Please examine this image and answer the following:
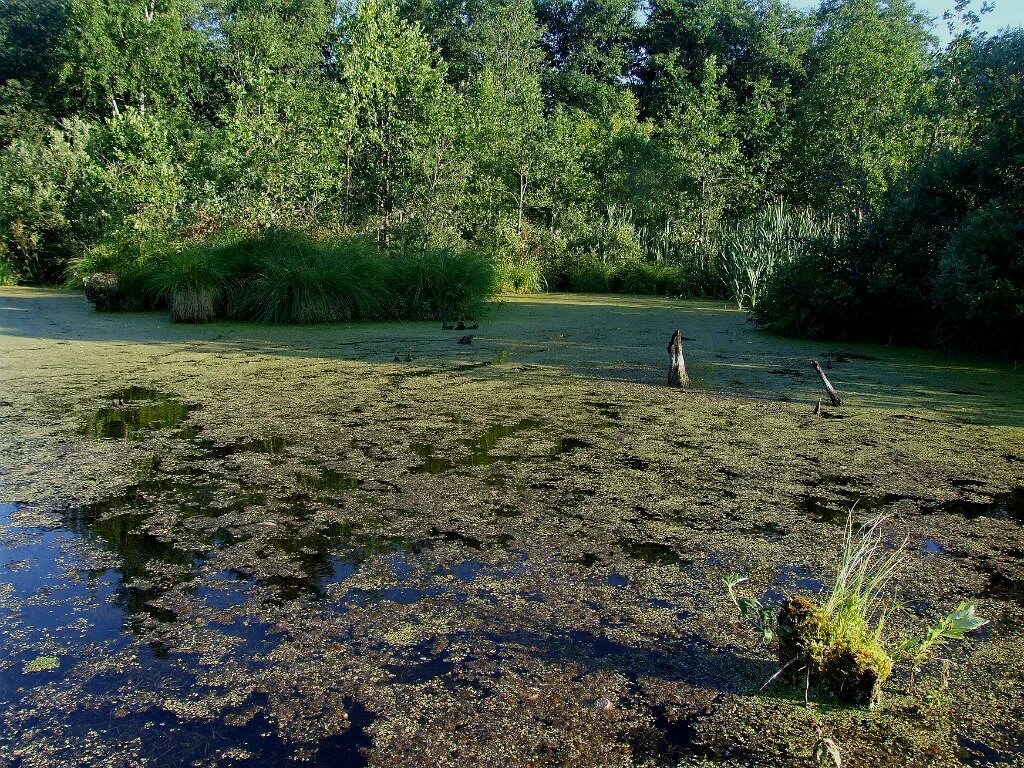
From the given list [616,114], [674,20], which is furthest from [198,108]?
[674,20]

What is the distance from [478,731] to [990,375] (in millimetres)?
4885

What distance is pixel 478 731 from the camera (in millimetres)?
1514

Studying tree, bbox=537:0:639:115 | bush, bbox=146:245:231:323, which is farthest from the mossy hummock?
tree, bbox=537:0:639:115

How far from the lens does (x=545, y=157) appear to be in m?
15.3

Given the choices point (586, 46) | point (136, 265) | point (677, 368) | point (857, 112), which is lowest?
point (677, 368)

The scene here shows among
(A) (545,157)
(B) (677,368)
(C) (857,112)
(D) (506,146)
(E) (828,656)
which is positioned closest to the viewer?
(E) (828,656)

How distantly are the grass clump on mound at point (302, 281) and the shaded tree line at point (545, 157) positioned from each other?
1186 millimetres

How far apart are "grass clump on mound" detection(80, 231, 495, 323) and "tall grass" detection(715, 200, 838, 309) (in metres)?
3.25

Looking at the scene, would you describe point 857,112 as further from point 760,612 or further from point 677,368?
point 760,612

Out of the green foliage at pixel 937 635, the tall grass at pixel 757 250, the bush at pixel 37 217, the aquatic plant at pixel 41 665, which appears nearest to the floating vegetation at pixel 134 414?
the aquatic plant at pixel 41 665

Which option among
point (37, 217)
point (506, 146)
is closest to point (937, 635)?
point (506, 146)

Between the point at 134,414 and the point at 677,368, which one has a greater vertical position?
the point at 677,368

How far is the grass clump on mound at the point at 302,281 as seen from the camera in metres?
7.88

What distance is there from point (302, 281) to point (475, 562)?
6057mm
